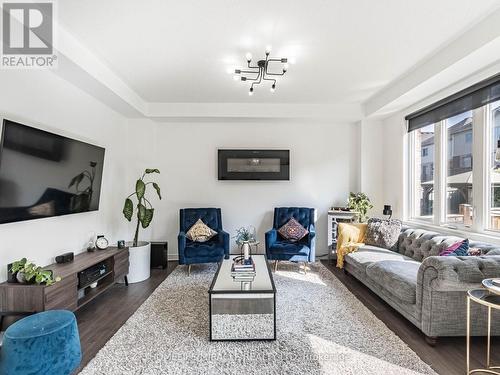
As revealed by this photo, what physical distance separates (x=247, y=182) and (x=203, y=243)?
55.7 inches

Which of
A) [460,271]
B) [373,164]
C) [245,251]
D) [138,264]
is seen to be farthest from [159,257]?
[373,164]

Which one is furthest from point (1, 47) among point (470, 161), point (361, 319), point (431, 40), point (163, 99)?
point (470, 161)

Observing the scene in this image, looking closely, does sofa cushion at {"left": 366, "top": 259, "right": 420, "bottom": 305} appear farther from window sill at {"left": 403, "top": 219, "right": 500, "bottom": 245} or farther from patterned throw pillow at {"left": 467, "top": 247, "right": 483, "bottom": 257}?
window sill at {"left": 403, "top": 219, "right": 500, "bottom": 245}

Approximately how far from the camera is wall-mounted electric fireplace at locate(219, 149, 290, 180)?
5098 millimetres

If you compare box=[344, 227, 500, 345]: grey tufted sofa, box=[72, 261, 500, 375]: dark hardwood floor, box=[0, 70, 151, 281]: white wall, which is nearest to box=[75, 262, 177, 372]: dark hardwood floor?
box=[72, 261, 500, 375]: dark hardwood floor

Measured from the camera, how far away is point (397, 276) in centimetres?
276

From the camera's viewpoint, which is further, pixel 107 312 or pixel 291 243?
pixel 291 243

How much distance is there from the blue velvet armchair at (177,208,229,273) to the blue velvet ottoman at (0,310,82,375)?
2.17 meters

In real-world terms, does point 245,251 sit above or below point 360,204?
below

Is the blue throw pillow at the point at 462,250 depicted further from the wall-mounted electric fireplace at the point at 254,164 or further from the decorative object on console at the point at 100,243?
the decorative object on console at the point at 100,243

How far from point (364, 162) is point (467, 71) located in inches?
90.1

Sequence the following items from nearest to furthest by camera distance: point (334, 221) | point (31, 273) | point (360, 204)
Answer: point (31, 273) < point (360, 204) < point (334, 221)

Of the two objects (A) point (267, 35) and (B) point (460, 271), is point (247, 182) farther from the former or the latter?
(B) point (460, 271)

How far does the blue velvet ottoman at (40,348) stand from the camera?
170 centimetres
